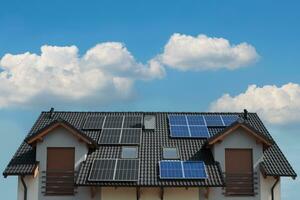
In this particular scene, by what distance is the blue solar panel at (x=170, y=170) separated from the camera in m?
28.7

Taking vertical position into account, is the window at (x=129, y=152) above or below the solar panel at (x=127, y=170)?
above

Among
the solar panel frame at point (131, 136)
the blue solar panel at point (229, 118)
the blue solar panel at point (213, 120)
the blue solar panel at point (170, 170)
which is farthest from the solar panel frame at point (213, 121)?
the blue solar panel at point (170, 170)

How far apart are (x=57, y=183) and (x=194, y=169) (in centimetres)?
743

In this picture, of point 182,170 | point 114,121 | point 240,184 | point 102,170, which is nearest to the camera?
point 102,170

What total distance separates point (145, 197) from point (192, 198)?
2.50m

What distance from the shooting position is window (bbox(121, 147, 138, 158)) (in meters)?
30.5

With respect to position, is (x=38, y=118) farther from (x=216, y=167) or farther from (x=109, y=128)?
(x=216, y=167)

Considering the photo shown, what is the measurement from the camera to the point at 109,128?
33.0 m

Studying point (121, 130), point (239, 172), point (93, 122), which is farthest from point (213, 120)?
point (93, 122)

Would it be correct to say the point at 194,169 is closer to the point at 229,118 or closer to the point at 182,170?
the point at 182,170

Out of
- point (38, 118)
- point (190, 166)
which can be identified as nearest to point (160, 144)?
point (190, 166)

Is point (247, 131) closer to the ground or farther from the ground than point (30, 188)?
farther from the ground

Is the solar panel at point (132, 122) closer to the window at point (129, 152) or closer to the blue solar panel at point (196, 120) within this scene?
the window at point (129, 152)

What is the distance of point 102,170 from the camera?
29.1m
